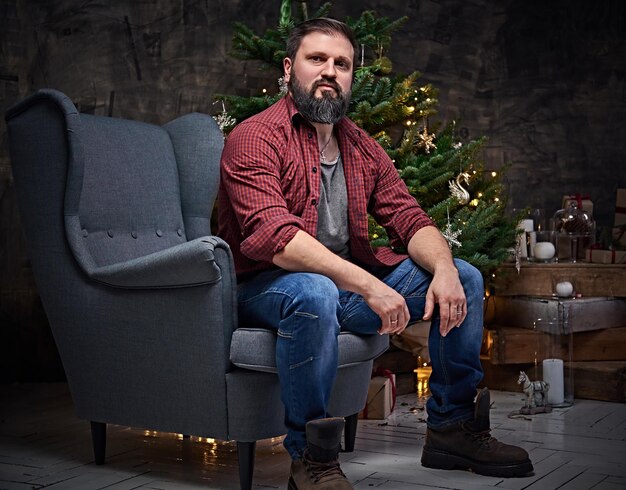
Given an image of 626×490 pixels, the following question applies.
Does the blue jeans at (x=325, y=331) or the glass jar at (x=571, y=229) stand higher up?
the glass jar at (x=571, y=229)

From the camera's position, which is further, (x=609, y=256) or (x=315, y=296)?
(x=609, y=256)

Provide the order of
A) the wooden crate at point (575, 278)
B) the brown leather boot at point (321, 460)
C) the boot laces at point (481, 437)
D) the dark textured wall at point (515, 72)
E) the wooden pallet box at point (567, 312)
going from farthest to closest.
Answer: the dark textured wall at point (515, 72), the wooden crate at point (575, 278), the wooden pallet box at point (567, 312), the boot laces at point (481, 437), the brown leather boot at point (321, 460)

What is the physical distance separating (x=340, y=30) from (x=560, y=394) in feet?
5.94

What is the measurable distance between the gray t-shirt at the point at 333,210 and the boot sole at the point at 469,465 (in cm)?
64

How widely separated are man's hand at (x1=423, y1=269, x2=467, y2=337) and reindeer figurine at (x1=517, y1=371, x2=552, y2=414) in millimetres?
1181

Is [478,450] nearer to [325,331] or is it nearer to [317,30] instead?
[325,331]

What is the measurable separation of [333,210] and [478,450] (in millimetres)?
805

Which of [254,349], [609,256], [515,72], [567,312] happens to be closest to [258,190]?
[254,349]

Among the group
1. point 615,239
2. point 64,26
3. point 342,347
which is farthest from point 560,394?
point 64,26

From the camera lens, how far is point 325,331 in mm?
2262

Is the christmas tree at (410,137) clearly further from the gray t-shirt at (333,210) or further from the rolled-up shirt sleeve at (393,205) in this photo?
the gray t-shirt at (333,210)

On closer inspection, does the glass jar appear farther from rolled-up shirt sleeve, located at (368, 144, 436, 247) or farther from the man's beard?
the man's beard

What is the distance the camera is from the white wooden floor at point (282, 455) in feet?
8.37

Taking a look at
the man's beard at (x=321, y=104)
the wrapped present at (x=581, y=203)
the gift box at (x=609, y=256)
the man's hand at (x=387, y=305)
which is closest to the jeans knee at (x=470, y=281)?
the man's hand at (x=387, y=305)
